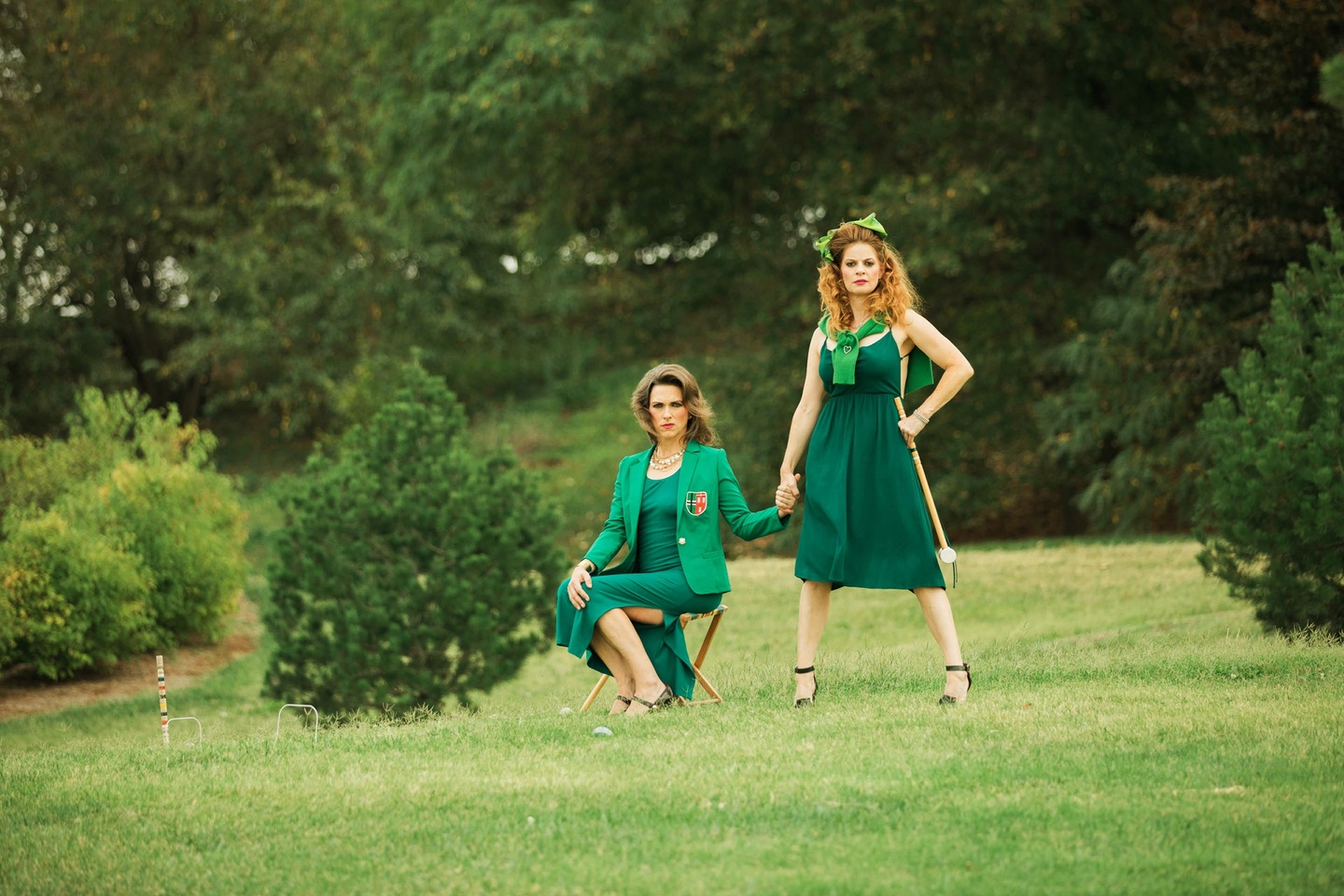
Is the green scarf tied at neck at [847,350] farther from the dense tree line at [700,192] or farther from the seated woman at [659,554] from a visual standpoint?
the dense tree line at [700,192]

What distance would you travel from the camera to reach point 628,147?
22828mm

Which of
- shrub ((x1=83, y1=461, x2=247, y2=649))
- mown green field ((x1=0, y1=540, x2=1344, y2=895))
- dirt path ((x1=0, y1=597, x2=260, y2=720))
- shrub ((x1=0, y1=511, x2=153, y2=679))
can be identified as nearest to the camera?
mown green field ((x1=0, y1=540, x2=1344, y2=895))

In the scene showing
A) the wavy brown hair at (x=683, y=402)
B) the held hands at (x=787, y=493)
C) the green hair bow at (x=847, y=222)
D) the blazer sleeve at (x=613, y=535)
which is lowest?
the blazer sleeve at (x=613, y=535)

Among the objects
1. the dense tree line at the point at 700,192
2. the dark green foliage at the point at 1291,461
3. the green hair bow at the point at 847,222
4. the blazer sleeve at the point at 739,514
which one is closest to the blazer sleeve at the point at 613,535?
the blazer sleeve at the point at 739,514

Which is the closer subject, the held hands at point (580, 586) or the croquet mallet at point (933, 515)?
the croquet mallet at point (933, 515)

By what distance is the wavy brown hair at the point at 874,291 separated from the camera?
621cm

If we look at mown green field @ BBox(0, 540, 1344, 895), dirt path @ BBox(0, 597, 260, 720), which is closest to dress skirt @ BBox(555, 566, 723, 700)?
mown green field @ BBox(0, 540, 1344, 895)

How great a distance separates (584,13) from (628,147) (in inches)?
120

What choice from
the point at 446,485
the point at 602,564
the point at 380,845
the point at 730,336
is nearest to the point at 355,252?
the point at 730,336

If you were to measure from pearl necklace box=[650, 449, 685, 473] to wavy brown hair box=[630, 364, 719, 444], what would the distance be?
10 cm

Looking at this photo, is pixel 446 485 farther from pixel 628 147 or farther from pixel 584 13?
pixel 628 147

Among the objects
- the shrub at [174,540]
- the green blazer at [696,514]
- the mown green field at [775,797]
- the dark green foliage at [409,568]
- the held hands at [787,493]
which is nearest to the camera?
the mown green field at [775,797]

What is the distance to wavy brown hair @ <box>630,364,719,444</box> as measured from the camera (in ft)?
21.7

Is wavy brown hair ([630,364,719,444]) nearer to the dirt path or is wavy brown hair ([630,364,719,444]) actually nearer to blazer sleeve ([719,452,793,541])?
blazer sleeve ([719,452,793,541])
